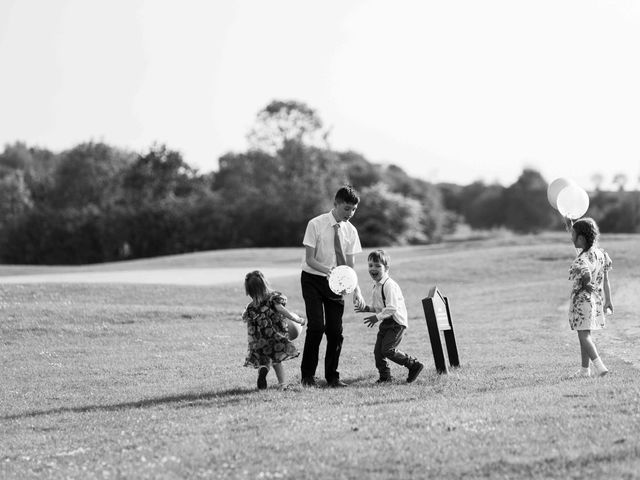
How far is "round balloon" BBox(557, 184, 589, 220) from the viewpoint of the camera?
1273 cm

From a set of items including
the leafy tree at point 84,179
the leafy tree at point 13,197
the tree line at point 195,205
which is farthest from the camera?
the leafy tree at point 13,197

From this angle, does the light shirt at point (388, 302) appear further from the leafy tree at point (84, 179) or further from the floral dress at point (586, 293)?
the leafy tree at point (84, 179)

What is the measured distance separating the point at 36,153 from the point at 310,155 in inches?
2519

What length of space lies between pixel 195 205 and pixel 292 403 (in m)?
60.7

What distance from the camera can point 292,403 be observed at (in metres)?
10.6

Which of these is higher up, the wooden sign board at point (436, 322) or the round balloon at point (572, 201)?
the round balloon at point (572, 201)

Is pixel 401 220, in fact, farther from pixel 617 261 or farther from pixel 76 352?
pixel 76 352

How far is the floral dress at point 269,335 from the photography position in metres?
12.1

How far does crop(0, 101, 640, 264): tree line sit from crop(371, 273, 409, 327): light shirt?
175 ft

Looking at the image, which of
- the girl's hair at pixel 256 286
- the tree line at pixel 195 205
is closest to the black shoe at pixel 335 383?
the girl's hair at pixel 256 286

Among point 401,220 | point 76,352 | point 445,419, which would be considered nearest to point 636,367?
point 445,419

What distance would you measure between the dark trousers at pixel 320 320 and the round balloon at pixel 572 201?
348cm

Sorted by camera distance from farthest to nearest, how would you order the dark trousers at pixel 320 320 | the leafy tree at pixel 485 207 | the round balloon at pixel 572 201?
the leafy tree at pixel 485 207
the round balloon at pixel 572 201
the dark trousers at pixel 320 320

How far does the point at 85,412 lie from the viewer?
434 inches
